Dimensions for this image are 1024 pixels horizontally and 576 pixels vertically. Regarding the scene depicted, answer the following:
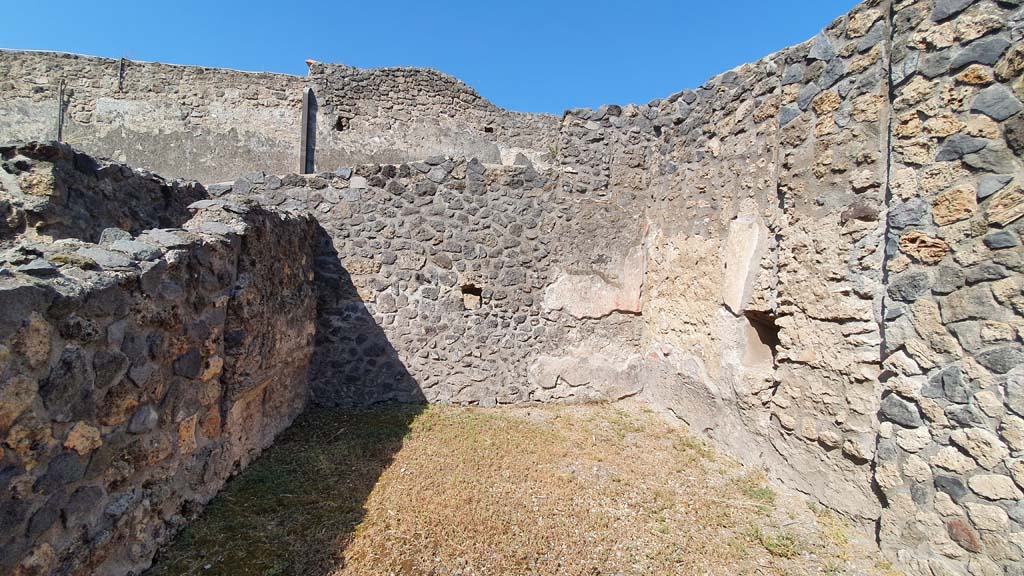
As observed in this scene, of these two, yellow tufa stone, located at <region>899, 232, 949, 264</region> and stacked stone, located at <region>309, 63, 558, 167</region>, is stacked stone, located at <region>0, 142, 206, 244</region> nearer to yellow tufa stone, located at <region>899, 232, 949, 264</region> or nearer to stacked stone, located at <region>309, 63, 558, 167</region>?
yellow tufa stone, located at <region>899, 232, 949, 264</region>

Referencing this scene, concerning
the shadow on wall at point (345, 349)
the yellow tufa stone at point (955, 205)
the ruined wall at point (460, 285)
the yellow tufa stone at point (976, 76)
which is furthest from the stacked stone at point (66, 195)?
→ the yellow tufa stone at point (976, 76)

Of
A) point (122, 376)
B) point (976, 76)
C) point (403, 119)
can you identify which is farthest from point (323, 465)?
point (403, 119)

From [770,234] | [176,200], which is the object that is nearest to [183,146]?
[176,200]

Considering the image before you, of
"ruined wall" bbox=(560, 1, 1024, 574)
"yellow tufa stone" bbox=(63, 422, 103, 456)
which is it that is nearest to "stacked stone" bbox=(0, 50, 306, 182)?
"ruined wall" bbox=(560, 1, 1024, 574)

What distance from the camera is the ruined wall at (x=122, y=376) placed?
1.81m

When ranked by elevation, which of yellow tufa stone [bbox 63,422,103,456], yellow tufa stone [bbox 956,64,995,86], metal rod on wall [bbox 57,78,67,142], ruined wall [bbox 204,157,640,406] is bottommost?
yellow tufa stone [bbox 63,422,103,456]

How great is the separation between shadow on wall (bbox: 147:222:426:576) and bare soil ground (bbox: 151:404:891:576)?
13mm

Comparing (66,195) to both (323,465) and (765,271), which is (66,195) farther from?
(765,271)

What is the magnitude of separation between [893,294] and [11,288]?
14.3 feet

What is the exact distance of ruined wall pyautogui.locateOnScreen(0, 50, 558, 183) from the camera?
9742mm

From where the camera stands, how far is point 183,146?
10070 millimetres

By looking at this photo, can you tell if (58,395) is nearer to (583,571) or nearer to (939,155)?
(583,571)

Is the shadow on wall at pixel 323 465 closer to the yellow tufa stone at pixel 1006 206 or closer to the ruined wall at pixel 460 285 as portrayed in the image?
the ruined wall at pixel 460 285

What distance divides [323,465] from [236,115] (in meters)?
9.21
